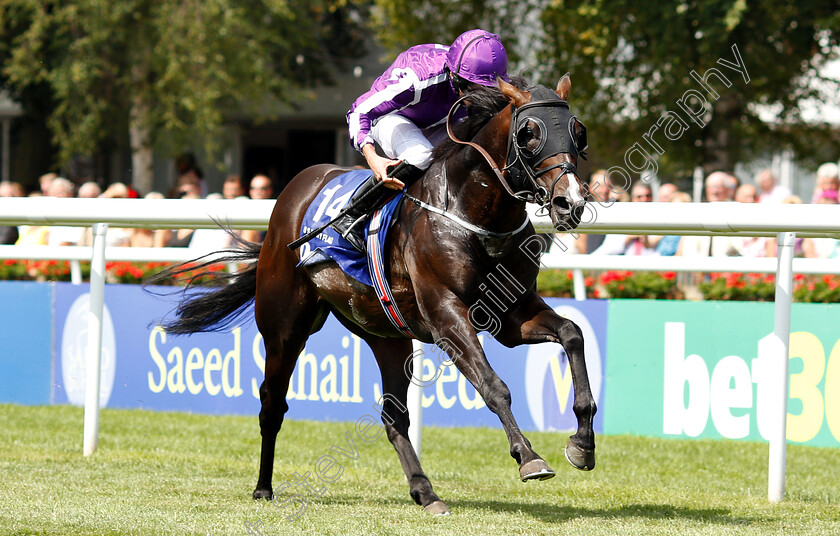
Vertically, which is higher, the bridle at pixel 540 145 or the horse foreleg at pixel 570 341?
the bridle at pixel 540 145

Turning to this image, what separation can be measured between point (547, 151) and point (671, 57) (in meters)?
10.6

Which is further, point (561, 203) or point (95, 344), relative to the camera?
point (95, 344)

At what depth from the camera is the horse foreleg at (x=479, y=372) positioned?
152 inches

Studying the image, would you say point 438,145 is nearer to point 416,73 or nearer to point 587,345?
point 416,73

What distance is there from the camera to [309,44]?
18875 millimetres

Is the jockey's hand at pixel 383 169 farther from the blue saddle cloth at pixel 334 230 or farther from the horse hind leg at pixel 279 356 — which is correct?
the horse hind leg at pixel 279 356

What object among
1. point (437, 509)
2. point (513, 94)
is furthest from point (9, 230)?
point (513, 94)

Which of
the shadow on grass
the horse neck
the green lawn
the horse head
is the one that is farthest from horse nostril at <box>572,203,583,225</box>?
the shadow on grass

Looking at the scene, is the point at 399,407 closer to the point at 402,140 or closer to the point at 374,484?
the point at 374,484

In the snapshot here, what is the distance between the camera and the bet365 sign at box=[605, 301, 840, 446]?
6.10 m

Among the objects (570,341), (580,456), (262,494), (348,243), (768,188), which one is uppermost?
(348,243)

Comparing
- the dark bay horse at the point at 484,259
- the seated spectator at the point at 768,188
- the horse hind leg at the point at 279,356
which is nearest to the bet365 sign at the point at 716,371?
the dark bay horse at the point at 484,259

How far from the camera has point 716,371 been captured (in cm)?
634

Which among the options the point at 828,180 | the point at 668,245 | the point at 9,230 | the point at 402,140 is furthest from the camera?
the point at 9,230
